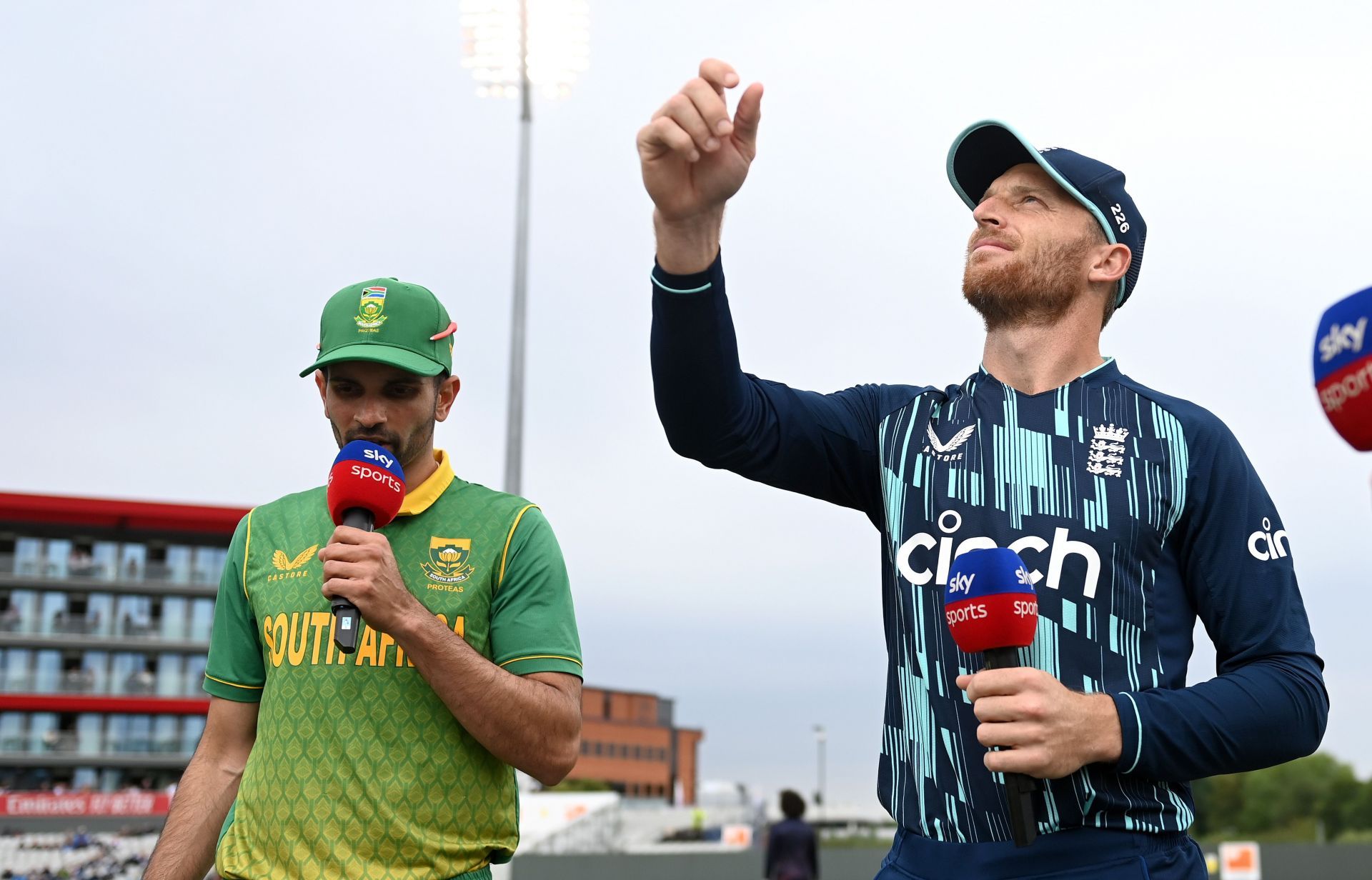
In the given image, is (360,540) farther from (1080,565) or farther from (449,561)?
(1080,565)

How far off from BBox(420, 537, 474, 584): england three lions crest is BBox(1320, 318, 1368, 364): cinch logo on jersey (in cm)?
162

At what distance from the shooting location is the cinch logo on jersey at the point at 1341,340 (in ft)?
5.68

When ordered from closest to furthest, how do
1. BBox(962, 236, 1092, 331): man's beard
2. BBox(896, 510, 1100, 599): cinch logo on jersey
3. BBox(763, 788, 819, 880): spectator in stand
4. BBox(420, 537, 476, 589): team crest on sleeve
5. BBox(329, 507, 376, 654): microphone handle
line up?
BBox(896, 510, 1100, 599): cinch logo on jersey < BBox(329, 507, 376, 654): microphone handle < BBox(962, 236, 1092, 331): man's beard < BBox(420, 537, 476, 589): team crest on sleeve < BBox(763, 788, 819, 880): spectator in stand

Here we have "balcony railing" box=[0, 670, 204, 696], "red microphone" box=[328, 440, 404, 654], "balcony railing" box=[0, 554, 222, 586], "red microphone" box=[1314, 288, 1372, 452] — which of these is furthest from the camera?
"balcony railing" box=[0, 554, 222, 586]

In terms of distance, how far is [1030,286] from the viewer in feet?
7.96

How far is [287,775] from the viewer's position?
2537 mm

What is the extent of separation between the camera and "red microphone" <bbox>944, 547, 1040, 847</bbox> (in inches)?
75.5

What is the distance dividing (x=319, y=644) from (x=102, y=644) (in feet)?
171

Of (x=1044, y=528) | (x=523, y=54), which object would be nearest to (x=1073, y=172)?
(x=1044, y=528)

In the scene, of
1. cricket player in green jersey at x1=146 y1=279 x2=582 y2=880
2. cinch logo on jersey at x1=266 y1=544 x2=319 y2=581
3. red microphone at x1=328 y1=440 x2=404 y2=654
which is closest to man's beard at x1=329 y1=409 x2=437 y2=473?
cricket player in green jersey at x1=146 y1=279 x2=582 y2=880

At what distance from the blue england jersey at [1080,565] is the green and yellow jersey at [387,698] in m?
0.56

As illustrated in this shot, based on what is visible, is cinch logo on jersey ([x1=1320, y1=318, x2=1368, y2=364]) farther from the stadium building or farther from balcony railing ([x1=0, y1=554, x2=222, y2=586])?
balcony railing ([x1=0, y1=554, x2=222, y2=586])

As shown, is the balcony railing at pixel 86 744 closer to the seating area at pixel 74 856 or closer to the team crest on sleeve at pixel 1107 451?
the seating area at pixel 74 856

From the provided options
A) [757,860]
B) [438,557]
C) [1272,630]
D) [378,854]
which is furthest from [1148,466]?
[757,860]
